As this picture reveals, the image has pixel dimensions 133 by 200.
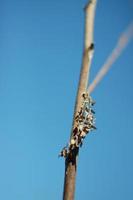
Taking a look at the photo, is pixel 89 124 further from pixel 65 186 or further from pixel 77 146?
pixel 65 186

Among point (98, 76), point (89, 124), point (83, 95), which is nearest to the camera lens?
point (98, 76)


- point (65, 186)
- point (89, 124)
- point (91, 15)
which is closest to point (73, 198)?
point (65, 186)

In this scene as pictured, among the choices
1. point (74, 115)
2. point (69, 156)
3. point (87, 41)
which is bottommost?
point (69, 156)

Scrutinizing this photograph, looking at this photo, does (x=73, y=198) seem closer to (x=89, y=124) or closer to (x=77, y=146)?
(x=77, y=146)

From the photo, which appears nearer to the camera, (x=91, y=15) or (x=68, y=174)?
(x=91, y=15)

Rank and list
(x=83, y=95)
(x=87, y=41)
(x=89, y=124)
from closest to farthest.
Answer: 1. (x=87, y=41)
2. (x=83, y=95)
3. (x=89, y=124)

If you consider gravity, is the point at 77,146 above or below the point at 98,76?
below

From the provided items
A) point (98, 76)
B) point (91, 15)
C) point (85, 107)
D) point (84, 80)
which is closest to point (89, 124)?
point (85, 107)
